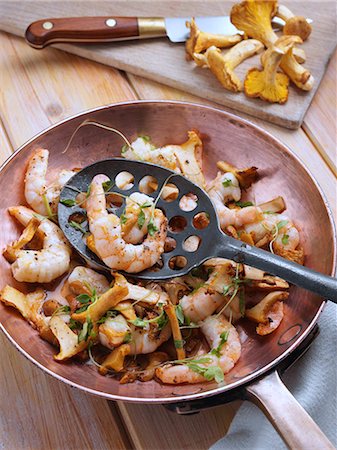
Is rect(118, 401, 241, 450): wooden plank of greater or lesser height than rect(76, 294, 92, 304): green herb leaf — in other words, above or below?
below

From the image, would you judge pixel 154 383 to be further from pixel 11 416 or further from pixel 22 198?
pixel 22 198

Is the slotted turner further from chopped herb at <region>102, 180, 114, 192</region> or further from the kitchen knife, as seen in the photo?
the kitchen knife

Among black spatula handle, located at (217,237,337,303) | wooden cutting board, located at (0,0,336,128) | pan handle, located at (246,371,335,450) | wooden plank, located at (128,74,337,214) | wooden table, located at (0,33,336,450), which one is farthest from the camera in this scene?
wooden cutting board, located at (0,0,336,128)

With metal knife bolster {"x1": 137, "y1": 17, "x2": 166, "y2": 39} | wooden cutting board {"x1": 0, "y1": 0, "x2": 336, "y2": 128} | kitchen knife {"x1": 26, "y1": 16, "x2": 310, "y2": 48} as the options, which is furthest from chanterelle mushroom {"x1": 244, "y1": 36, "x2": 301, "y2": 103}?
metal knife bolster {"x1": 137, "y1": 17, "x2": 166, "y2": 39}

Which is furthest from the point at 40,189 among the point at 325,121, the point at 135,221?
the point at 325,121

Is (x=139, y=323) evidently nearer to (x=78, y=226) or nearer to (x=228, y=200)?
(x=78, y=226)

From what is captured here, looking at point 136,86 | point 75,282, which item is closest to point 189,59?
point 136,86

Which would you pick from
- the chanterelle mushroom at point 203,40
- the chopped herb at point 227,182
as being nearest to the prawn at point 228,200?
the chopped herb at point 227,182

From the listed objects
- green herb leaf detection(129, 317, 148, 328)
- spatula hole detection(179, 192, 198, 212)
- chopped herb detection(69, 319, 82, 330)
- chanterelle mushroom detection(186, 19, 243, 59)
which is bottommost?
chopped herb detection(69, 319, 82, 330)

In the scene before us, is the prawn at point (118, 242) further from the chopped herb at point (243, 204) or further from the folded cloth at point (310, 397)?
the folded cloth at point (310, 397)
